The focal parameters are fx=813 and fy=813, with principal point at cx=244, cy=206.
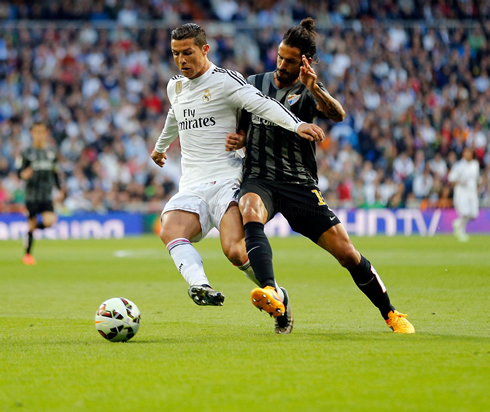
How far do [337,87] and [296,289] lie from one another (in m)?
16.4

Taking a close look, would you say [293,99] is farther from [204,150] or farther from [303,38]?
[204,150]

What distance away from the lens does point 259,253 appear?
5359mm

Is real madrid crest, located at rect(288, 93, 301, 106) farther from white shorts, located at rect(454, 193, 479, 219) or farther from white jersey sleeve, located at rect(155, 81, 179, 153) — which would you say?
white shorts, located at rect(454, 193, 479, 219)

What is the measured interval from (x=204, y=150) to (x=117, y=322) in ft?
4.67

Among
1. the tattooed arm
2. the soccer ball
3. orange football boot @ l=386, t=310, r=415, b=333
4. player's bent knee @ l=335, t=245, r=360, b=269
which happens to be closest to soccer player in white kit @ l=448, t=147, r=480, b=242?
orange football boot @ l=386, t=310, r=415, b=333

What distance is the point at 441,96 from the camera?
25.0 metres

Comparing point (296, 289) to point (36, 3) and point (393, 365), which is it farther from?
point (36, 3)

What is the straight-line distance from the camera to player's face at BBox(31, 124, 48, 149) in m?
Result: 13.4

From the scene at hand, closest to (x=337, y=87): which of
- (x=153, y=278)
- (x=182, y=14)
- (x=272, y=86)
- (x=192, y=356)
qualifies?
(x=182, y=14)

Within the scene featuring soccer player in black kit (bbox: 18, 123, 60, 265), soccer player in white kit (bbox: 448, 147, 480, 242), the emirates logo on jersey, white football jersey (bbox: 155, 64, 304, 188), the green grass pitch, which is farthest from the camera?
soccer player in white kit (bbox: 448, 147, 480, 242)

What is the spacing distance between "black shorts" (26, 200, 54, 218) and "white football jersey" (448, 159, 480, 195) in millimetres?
10256

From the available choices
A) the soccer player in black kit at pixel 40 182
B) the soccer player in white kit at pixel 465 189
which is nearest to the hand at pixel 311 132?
the soccer player in black kit at pixel 40 182

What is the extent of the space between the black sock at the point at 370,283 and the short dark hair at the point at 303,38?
1498 mm

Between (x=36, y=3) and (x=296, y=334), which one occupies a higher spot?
(x=36, y=3)
